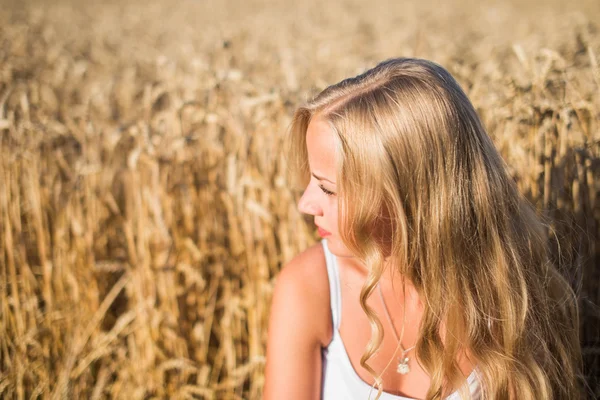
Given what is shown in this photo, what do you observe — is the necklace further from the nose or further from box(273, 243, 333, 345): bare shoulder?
the nose

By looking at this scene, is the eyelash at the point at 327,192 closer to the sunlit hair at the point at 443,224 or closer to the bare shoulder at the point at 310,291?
the sunlit hair at the point at 443,224

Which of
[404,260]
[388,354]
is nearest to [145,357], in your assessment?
[388,354]

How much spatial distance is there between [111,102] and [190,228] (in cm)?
164

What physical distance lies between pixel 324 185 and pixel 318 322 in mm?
345

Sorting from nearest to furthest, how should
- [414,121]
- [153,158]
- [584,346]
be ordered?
[414,121]
[584,346]
[153,158]

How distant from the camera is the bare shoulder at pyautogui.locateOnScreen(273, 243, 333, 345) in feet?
4.59

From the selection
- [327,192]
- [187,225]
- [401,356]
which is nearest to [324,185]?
[327,192]

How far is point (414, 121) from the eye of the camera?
1.28 metres

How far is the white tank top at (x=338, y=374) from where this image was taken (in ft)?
4.44

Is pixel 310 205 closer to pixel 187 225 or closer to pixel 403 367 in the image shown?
pixel 403 367

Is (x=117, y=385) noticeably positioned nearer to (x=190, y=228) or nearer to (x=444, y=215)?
(x=190, y=228)

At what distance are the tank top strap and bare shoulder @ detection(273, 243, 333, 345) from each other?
0.4 inches

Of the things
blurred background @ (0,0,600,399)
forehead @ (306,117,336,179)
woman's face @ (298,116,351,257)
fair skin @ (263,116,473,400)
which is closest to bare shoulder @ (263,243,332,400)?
fair skin @ (263,116,473,400)

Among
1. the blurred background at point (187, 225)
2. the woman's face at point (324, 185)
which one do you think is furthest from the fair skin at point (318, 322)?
the blurred background at point (187, 225)
